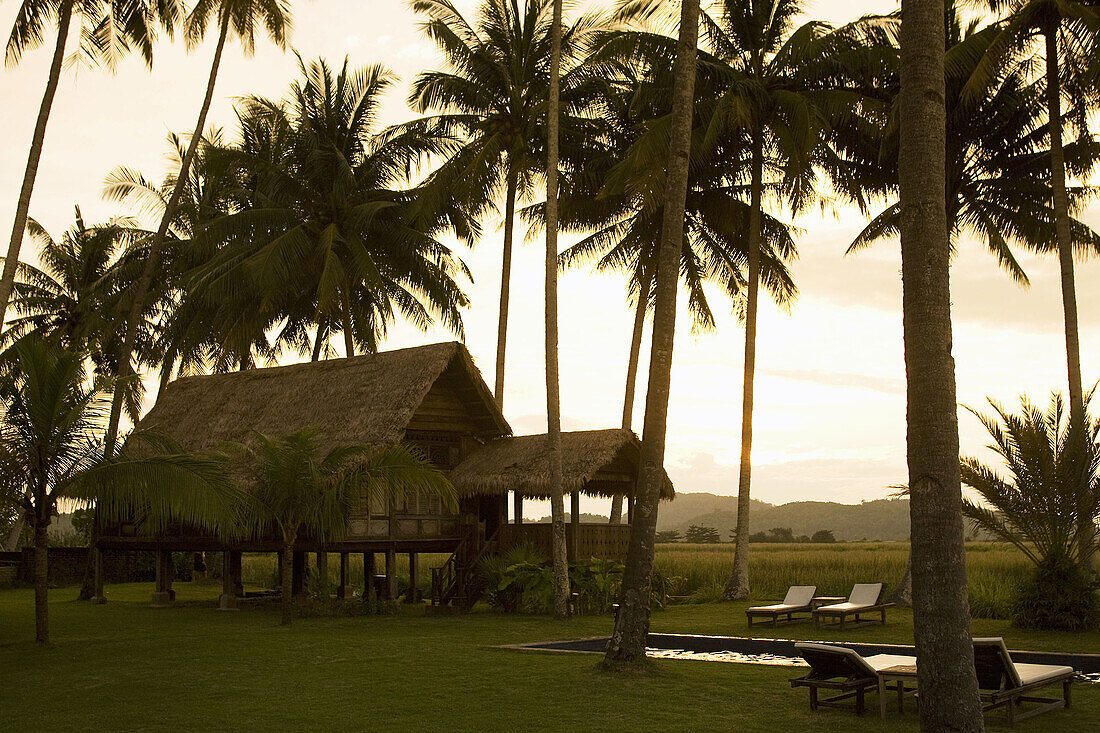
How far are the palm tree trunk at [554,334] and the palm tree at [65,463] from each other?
19.4 feet

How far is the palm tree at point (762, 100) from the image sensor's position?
21734 mm

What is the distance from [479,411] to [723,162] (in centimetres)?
787

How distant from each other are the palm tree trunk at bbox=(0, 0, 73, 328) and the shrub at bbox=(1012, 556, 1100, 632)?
17.4m

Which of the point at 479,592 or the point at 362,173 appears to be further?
the point at 362,173

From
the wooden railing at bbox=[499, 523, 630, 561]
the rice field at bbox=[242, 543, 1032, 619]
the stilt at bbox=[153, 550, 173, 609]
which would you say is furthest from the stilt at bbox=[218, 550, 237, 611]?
the wooden railing at bbox=[499, 523, 630, 561]

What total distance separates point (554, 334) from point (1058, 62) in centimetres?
969

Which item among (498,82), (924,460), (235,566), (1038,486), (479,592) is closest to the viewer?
(924,460)

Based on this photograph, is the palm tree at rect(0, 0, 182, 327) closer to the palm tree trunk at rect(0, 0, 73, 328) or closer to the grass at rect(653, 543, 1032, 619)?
the palm tree trunk at rect(0, 0, 73, 328)

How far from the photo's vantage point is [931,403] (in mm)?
7004

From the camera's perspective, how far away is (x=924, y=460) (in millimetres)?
6961

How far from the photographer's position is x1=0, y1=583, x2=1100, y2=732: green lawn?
8.91m

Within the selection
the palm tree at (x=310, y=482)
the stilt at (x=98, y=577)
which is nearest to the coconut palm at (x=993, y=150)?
the palm tree at (x=310, y=482)

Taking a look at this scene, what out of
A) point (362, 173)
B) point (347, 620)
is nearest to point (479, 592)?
point (347, 620)

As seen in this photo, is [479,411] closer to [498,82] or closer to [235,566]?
[235,566]
